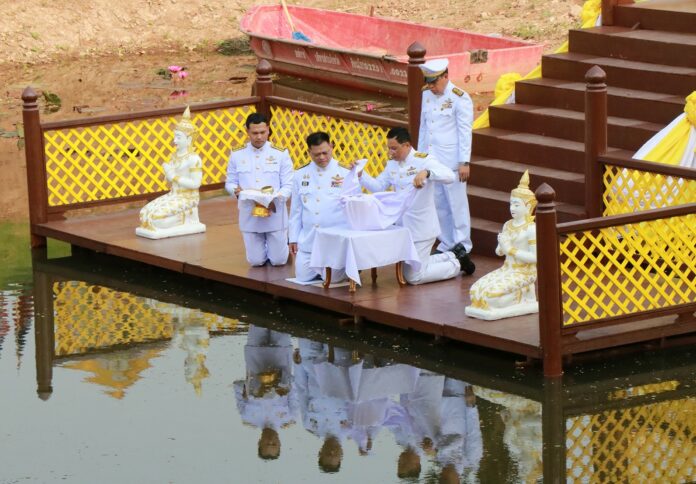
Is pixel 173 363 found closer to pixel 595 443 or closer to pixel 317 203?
pixel 317 203

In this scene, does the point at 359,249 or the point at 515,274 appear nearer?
the point at 515,274

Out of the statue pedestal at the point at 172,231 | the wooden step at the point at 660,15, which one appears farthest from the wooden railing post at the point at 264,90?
the wooden step at the point at 660,15

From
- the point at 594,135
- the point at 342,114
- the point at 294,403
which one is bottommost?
the point at 294,403

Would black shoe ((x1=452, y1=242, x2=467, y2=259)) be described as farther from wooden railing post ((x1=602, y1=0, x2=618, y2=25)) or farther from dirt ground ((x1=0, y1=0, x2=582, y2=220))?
dirt ground ((x1=0, y1=0, x2=582, y2=220))

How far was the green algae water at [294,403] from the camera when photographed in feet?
31.6

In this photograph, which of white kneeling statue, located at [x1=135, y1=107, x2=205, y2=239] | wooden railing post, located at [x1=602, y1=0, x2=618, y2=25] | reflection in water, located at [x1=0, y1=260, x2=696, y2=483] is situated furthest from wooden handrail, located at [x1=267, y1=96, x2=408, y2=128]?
reflection in water, located at [x1=0, y1=260, x2=696, y2=483]

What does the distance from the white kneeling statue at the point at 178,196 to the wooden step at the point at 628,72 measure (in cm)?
306

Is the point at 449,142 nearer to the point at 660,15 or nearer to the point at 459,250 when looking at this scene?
the point at 459,250

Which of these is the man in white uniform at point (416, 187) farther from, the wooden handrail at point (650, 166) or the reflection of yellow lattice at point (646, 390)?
the reflection of yellow lattice at point (646, 390)

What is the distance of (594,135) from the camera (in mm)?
12570

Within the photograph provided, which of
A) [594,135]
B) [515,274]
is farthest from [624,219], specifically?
[594,135]

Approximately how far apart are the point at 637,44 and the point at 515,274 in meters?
3.57

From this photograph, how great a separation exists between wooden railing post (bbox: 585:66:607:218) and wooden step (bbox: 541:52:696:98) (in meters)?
1.44

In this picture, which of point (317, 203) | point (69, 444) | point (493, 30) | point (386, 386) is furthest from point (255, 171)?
point (493, 30)
